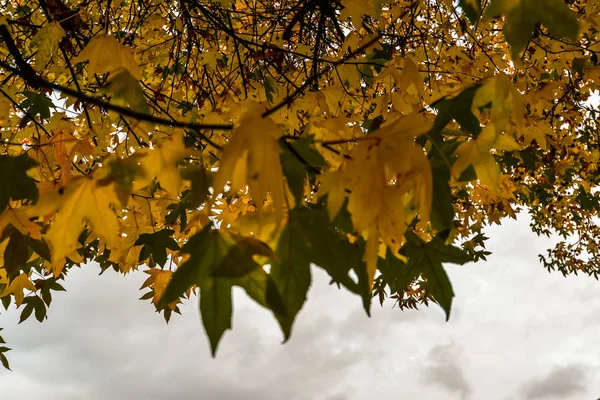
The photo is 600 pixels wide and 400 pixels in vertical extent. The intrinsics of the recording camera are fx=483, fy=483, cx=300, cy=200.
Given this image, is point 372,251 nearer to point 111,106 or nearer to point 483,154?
point 483,154

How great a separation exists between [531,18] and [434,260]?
0.71m

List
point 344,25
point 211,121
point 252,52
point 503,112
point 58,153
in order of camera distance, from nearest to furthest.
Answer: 1. point 503,112
2. point 58,153
3. point 211,121
4. point 252,52
5. point 344,25

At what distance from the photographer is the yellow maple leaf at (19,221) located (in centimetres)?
133

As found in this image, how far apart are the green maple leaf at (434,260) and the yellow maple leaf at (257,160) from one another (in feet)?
1.51

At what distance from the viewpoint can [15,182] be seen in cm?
113

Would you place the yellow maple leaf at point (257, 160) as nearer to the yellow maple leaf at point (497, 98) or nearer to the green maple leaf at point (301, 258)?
the green maple leaf at point (301, 258)

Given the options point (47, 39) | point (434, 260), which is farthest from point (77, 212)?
point (47, 39)

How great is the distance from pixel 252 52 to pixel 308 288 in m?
2.32

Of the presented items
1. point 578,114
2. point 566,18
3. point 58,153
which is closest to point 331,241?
point 566,18

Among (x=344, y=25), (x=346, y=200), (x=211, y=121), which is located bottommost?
(x=346, y=200)

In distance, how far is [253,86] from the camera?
320 centimetres

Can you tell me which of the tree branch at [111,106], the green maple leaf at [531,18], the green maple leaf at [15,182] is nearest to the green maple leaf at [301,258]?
the tree branch at [111,106]

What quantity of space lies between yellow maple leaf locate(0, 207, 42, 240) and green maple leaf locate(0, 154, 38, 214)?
0.19m

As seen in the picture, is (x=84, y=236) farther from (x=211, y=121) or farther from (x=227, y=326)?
(x=227, y=326)
